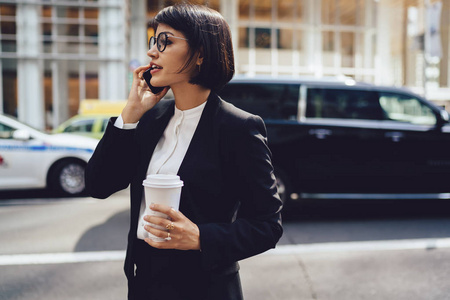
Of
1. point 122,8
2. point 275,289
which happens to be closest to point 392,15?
point 122,8

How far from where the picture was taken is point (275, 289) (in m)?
3.75

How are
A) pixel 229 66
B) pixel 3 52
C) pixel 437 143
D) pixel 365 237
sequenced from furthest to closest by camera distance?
1. pixel 3 52
2. pixel 437 143
3. pixel 365 237
4. pixel 229 66

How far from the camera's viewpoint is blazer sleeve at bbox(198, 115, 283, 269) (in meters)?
1.30

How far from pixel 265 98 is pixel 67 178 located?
3.91 m

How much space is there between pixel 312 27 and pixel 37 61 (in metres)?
14.0

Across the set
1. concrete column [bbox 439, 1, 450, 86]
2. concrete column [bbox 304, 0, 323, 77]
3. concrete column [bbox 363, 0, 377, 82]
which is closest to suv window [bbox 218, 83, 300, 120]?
concrete column [bbox 304, 0, 323, 77]

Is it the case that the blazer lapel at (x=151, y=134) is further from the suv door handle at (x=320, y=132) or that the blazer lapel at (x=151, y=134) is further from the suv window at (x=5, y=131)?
the suv window at (x=5, y=131)

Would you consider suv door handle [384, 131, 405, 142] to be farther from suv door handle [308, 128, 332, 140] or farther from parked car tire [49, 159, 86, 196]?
parked car tire [49, 159, 86, 196]

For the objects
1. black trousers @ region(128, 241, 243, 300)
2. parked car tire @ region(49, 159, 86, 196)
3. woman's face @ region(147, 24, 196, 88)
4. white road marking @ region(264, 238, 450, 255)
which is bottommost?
white road marking @ region(264, 238, 450, 255)

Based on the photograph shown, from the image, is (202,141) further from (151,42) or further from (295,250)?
(295,250)

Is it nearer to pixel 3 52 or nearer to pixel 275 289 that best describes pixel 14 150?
pixel 275 289

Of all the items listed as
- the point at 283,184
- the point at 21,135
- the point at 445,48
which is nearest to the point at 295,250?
the point at 283,184

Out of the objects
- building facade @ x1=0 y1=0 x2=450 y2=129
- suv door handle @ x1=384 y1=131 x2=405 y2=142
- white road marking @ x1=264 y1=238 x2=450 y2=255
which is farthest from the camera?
building facade @ x1=0 y1=0 x2=450 y2=129

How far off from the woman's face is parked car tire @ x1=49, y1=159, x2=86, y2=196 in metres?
6.81
